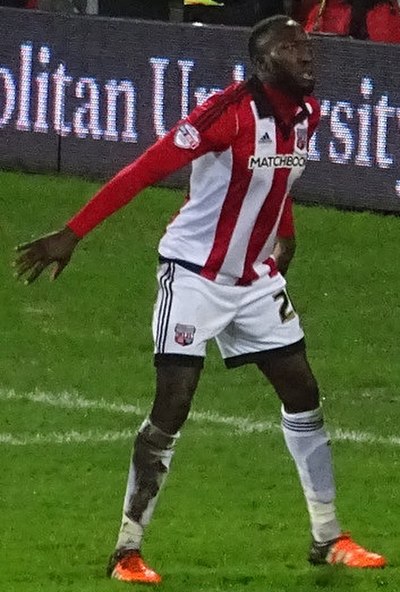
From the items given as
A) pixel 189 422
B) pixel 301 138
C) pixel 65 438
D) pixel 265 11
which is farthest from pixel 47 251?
pixel 265 11

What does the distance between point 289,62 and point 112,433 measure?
10.4ft

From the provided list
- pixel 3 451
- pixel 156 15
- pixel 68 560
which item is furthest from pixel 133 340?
pixel 156 15

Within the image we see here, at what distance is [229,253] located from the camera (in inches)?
255

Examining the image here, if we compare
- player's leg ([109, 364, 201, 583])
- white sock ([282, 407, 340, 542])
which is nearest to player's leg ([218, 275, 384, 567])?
white sock ([282, 407, 340, 542])

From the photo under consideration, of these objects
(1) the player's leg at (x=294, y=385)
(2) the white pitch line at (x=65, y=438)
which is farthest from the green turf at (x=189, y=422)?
(1) the player's leg at (x=294, y=385)

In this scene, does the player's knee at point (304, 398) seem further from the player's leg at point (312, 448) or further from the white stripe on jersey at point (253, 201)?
the white stripe on jersey at point (253, 201)

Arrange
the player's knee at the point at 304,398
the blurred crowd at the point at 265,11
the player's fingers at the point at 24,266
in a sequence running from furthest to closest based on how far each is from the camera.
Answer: the blurred crowd at the point at 265,11, the player's knee at the point at 304,398, the player's fingers at the point at 24,266

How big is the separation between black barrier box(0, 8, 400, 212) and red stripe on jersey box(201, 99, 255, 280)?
6.77 m

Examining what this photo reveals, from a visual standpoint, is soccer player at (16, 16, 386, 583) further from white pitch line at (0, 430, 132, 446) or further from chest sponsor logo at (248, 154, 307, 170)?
white pitch line at (0, 430, 132, 446)

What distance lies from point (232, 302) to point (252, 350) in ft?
0.62

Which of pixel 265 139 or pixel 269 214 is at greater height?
pixel 265 139

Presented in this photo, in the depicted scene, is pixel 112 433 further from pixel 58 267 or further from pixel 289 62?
pixel 289 62

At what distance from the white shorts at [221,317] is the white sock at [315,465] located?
0.27 metres

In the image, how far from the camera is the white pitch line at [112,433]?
355 inches
